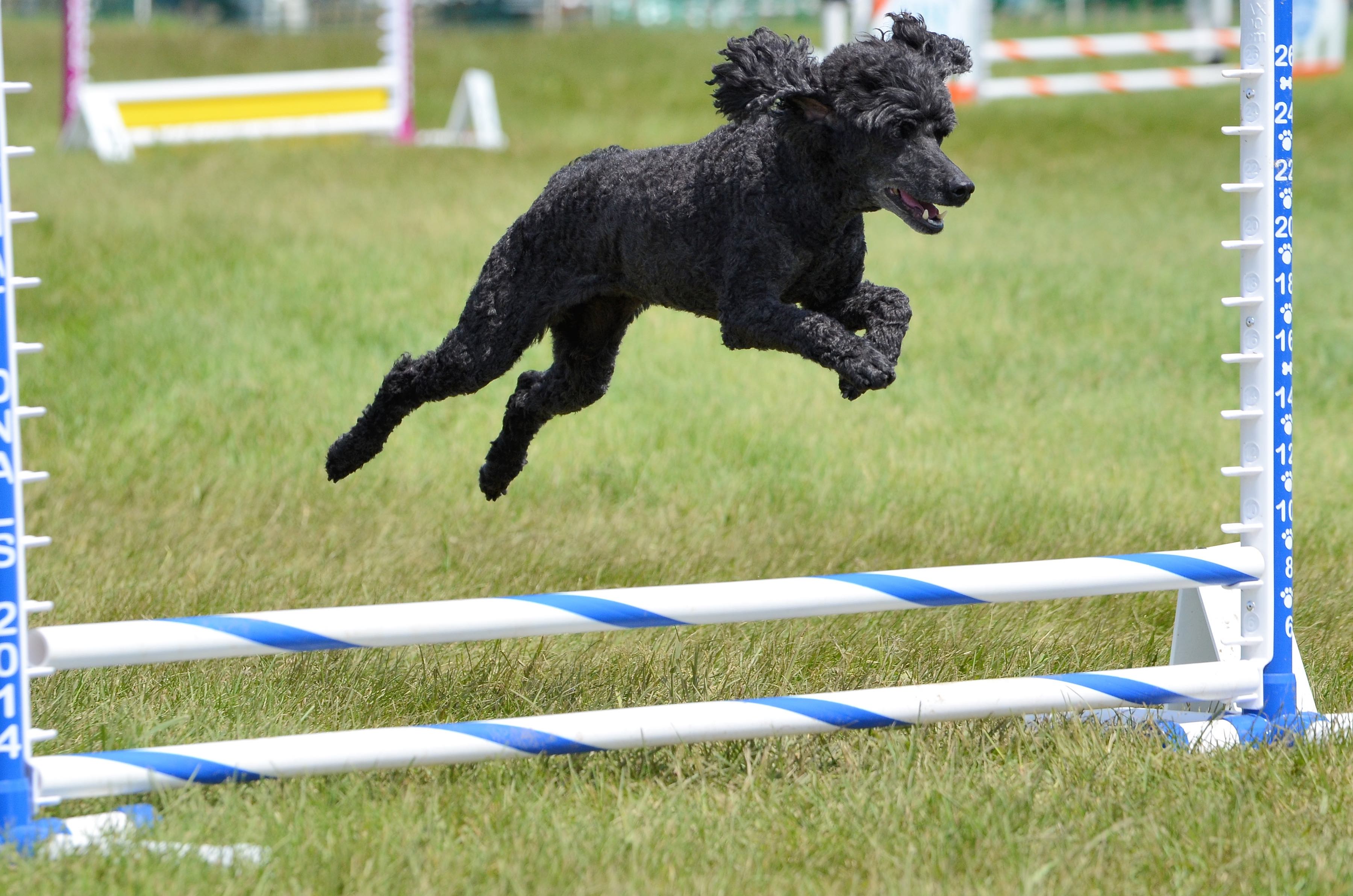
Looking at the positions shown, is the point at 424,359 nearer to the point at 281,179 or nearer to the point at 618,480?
the point at 618,480

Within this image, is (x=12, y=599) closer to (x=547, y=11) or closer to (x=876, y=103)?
(x=876, y=103)

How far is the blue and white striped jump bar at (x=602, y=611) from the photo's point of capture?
98.6 inches

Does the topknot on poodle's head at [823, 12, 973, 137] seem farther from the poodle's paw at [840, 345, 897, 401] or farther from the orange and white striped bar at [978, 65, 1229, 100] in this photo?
the orange and white striped bar at [978, 65, 1229, 100]

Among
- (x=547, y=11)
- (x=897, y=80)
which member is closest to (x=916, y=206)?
(x=897, y=80)

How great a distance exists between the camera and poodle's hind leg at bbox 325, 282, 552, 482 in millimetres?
3053

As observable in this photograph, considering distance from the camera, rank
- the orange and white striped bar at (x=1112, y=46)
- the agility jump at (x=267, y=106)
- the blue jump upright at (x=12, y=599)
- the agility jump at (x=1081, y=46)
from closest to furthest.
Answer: the blue jump upright at (x=12, y=599) < the agility jump at (x=1081, y=46) < the agility jump at (x=267, y=106) < the orange and white striped bar at (x=1112, y=46)

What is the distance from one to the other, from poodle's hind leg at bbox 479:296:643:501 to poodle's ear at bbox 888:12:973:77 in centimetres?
82

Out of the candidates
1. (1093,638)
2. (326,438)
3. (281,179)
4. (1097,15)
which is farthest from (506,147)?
(1097,15)

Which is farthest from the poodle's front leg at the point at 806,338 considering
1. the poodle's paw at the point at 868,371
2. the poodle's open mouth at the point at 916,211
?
the poodle's open mouth at the point at 916,211

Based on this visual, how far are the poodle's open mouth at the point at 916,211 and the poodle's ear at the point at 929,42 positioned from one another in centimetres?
25

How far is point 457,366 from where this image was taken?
10.2ft

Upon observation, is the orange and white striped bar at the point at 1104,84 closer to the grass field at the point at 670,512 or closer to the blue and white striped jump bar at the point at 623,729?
the grass field at the point at 670,512

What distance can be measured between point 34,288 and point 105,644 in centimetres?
570

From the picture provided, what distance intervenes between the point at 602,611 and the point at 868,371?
2.14 feet
